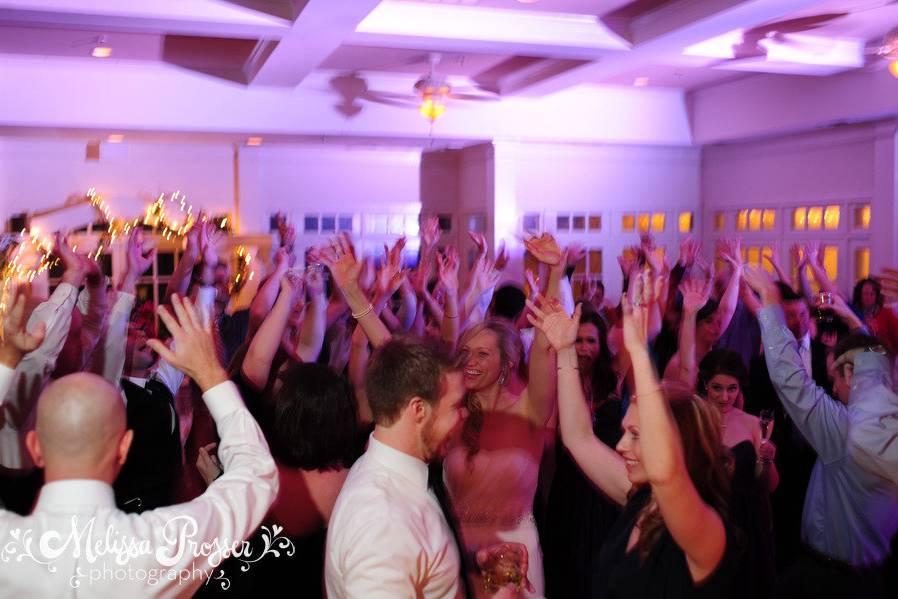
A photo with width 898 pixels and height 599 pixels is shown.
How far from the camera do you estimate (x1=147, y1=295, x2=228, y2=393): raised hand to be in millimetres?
1790

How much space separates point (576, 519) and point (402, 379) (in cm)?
150

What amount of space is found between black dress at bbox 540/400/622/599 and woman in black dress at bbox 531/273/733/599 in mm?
1027

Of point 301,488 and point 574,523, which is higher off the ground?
point 301,488

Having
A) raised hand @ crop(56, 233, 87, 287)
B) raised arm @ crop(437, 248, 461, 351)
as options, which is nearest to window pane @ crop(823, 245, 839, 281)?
raised arm @ crop(437, 248, 461, 351)

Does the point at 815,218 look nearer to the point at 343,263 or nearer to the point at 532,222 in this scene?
the point at 532,222

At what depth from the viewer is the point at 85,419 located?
1.64 m

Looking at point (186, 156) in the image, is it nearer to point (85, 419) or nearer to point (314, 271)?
point (314, 271)

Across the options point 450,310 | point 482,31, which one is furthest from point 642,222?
point 450,310

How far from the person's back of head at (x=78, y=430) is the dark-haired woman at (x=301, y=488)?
630mm

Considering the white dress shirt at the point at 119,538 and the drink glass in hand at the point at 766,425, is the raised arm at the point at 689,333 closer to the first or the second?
the drink glass in hand at the point at 766,425

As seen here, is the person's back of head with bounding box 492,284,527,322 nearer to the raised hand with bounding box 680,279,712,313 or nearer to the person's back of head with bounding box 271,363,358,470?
the raised hand with bounding box 680,279,712,313

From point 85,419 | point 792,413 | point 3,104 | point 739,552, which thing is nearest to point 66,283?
point 85,419

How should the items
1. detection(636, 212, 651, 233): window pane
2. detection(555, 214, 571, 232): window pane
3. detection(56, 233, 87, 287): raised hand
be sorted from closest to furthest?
detection(56, 233, 87, 287): raised hand
detection(555, 214, 571, 232): window pane
detection(636, 212, 651, 233): window pane

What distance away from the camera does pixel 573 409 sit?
2436 mm
